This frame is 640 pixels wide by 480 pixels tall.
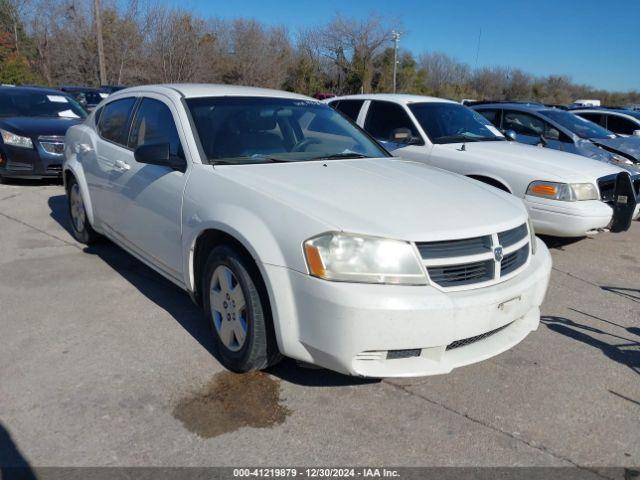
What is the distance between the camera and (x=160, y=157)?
3.55 meters

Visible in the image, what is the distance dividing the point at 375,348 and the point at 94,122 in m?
3.96

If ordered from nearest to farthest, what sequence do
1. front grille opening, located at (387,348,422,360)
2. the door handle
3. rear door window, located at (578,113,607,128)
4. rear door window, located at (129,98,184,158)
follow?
front grille opening, located at (387,348,422,360)
rear door window, located at (129,98,184,158)
the door handle
rear door window, located at (578,113,607,128)

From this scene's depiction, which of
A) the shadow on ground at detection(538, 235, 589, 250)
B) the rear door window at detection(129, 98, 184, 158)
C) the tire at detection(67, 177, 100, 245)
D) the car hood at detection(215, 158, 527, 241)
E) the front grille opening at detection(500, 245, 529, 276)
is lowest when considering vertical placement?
the shadow on ground at detection(538, 235, 589, 250)

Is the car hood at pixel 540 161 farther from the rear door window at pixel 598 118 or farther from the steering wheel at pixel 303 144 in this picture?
the rear door window at pixel 598 118

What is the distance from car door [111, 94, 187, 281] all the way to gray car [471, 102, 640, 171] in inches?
214

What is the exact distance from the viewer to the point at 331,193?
3107 mm

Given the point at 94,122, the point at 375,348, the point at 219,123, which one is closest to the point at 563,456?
the point at 375,348

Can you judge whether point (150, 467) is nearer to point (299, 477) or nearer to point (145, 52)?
point (299, 477)

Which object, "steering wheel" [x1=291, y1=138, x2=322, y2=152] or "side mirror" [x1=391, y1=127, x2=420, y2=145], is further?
"side mirror" [x1=391, y1=127, x2=420, y2=145]

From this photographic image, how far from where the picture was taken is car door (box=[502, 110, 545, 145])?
8.55m

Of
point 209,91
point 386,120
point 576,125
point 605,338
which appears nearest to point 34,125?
point 386,120

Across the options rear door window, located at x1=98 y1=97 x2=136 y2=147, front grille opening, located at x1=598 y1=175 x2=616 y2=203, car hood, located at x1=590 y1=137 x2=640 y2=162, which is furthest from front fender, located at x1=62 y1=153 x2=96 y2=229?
car hood, located at x1=590 y1=137 x2=640 y2=162

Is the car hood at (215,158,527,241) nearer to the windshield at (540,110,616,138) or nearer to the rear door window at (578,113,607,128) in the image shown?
the windshield at (540,110,616,138)

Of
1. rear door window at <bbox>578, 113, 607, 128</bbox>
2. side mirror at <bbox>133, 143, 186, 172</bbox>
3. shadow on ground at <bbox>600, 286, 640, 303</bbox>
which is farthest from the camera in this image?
rear door window at <bbox>578, 113, 607, 128</bbox>
